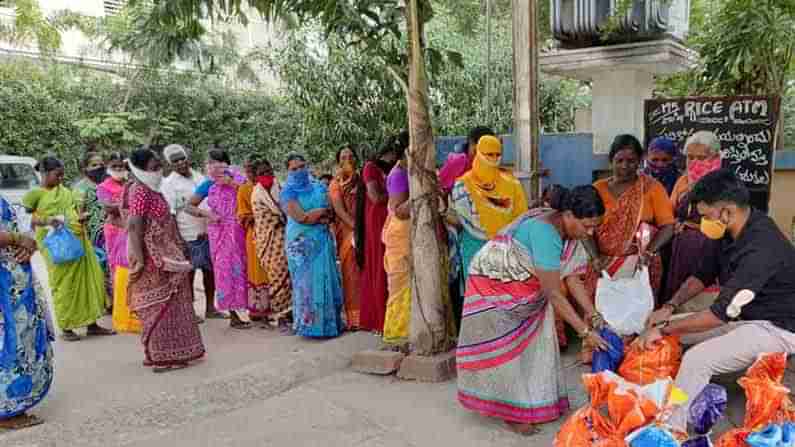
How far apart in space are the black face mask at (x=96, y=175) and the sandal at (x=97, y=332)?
4.50 ft

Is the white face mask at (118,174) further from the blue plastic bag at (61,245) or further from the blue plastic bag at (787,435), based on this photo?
the blue plastic bag at (787,435)

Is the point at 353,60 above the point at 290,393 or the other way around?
above

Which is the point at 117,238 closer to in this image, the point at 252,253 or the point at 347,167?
the point at 252,253

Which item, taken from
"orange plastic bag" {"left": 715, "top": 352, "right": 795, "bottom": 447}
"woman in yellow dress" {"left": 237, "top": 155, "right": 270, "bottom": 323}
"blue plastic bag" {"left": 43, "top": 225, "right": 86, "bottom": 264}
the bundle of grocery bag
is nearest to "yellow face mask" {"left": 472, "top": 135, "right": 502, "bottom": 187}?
the bundle of grocery bag

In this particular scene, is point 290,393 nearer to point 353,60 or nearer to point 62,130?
point 353,60

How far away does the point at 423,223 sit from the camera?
4.29m

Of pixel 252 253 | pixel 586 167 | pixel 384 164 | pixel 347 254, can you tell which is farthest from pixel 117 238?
pixel 586 167

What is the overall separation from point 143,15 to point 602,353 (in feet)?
12.2

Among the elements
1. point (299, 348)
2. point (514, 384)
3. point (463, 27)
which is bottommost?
point (299, 348)

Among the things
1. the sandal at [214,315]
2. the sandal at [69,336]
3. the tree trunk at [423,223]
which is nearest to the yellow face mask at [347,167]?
the tree trunk at [423,223]

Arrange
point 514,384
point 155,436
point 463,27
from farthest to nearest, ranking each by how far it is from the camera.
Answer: point 463,27 → point 155,436 → point 514,384

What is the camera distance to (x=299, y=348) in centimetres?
520

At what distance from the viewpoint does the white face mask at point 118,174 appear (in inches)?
226

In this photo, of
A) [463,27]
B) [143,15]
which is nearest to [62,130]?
[463,27]
